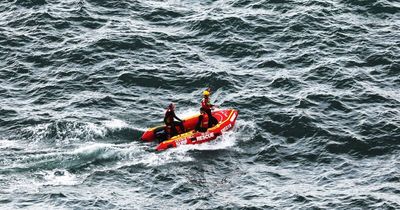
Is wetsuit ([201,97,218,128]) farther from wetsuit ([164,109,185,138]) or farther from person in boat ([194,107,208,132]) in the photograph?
wetsuit ([164,109,185,138])

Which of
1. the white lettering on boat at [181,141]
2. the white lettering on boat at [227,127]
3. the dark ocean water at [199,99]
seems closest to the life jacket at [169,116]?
the white lettering on boat at [181,141]

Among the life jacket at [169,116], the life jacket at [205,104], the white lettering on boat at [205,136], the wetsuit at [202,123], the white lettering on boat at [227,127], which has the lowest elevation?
the white lettering on boat at [205,136]

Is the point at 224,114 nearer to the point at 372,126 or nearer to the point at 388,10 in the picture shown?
the point at 372,126

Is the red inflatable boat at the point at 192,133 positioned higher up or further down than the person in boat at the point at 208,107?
further down

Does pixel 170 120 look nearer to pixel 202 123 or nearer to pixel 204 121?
pixel 202 123

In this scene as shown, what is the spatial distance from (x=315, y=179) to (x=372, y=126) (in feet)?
20.0

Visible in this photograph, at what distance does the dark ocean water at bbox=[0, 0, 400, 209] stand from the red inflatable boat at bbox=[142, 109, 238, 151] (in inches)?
18.7

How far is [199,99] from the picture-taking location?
43.8 meters

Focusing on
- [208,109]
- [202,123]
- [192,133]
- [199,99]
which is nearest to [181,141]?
[192,133]

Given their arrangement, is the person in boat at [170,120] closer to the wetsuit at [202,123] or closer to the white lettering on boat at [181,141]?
the white lettering on boat at [181,141]

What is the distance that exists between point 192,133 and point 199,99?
13.1 feet

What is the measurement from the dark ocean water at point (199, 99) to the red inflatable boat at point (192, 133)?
475 mm

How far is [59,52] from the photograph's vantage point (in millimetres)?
47781

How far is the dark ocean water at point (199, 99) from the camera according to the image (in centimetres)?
3484
